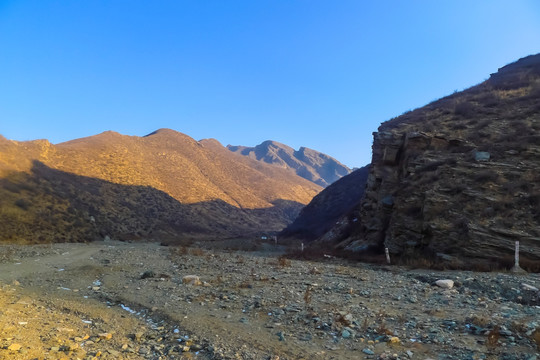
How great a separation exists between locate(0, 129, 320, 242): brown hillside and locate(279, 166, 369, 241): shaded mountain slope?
1631 centimetres

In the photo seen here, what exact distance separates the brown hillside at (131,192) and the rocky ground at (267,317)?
25898mm

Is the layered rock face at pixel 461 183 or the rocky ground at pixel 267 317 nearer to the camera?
the rocky ground at pixel 267 317

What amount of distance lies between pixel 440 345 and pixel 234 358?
11.9 feet

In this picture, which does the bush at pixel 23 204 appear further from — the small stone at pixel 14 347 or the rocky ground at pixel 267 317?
the small stone at pixel 14 347

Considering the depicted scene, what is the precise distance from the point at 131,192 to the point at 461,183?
190 ft

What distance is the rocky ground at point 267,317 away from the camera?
5398 mm

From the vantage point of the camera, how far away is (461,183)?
724 inches

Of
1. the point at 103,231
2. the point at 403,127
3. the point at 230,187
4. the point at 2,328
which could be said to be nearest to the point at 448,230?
the point at 403,127

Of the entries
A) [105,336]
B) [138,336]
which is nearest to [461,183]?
[138,336]

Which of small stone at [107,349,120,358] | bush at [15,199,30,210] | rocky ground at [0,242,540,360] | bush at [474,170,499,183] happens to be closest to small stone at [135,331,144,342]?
rocky ground at [0,242,540,360]

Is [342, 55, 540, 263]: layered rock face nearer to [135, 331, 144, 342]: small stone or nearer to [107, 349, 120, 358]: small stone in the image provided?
[135, 331, 144, 342]: small stone

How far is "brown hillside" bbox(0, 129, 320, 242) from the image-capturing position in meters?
36.2

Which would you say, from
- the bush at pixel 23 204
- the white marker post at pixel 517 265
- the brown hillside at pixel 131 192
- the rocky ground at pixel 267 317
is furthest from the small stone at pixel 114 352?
the bush at pixel 23 204

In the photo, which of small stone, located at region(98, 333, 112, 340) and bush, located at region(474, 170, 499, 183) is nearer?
small stone, located at region(98, 333, 112, 340)
